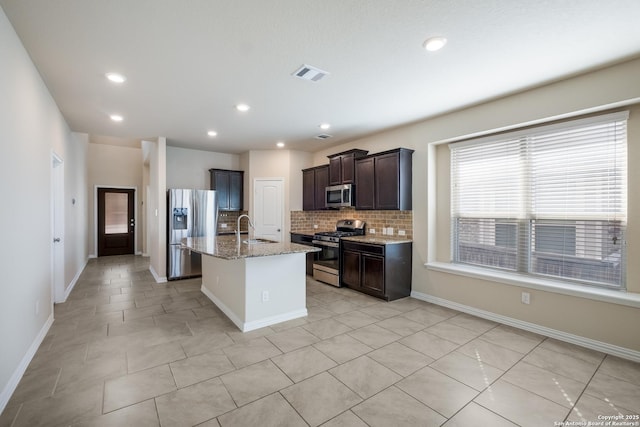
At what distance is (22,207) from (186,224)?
3176 mm

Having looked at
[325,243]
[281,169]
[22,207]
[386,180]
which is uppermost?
[281,169]

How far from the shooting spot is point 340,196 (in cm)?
541

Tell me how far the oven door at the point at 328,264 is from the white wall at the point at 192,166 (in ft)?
9.84

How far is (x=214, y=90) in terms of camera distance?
3.26 meters

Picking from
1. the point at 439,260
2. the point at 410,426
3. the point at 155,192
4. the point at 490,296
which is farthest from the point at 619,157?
the point at 155,192

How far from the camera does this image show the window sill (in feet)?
8.72

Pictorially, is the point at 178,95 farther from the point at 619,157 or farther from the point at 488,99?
the point at 619,157

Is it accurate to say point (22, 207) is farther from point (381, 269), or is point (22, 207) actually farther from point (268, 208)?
point (268, 208)

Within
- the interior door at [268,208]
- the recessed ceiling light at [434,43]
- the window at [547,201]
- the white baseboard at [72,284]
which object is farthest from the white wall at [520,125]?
the white baseboard at [72,284]

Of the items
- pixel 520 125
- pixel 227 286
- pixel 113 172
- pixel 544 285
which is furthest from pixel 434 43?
pixel 113 172

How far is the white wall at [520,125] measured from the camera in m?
2.67

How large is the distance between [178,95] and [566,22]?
11.9 feet

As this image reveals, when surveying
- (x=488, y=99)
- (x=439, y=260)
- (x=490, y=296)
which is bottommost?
(x=490, y=296)

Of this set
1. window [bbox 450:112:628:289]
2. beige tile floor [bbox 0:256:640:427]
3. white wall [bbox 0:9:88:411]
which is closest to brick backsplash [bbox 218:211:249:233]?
beige tile floor [bbox 0:256:640:427]
